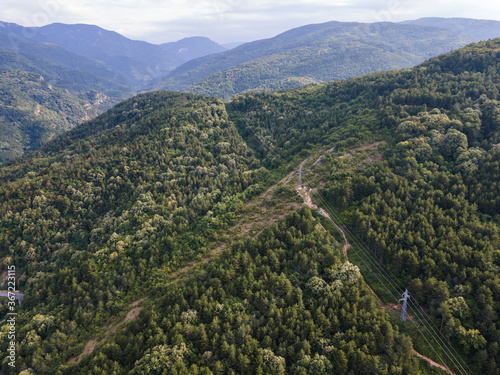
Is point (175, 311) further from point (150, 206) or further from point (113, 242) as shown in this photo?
point (150, 206)

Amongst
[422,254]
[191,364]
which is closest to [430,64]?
[422,254]

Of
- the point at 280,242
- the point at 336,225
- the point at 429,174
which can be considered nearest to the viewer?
the point at 280,242

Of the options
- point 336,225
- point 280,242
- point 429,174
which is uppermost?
point 429,174

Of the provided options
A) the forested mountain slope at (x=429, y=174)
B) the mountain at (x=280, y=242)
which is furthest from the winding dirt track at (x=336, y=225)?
the forested mountain slope at (x=429, y=174)

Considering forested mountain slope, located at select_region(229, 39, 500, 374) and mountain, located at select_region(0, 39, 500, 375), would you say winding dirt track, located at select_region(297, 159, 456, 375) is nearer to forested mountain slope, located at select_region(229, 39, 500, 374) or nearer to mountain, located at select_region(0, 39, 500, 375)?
mountain, located at select_region(0, 39, 500, 375)

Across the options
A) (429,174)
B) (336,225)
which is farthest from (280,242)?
(429,174)

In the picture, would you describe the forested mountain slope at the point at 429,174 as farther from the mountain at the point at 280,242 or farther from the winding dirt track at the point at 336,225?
the winding dirt track at the point at 336,225

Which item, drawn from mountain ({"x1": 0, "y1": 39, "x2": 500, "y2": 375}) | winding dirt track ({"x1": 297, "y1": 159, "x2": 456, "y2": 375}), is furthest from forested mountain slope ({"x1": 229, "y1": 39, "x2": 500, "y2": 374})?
winding dirt track ({"x1": 297, "y1": 159, "x2": 456, "y2": 375})

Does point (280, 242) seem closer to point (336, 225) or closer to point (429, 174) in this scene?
point (336, 225)
